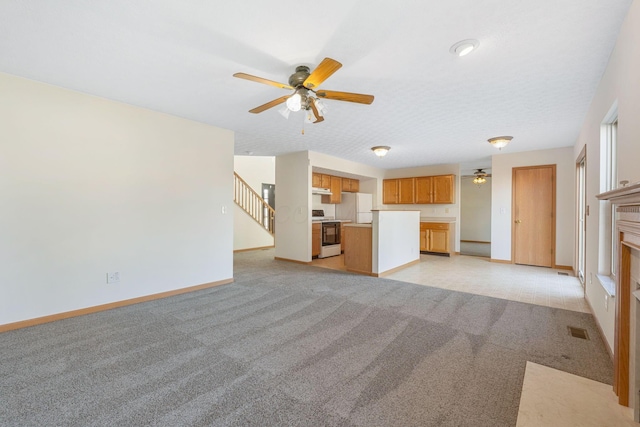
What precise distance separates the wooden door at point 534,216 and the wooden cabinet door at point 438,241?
1.42 m

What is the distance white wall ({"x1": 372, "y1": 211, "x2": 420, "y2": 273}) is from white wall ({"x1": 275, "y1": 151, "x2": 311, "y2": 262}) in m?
1.65

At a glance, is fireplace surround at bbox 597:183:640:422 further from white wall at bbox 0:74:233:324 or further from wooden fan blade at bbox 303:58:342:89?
white wall at bbox 0:74:233:324

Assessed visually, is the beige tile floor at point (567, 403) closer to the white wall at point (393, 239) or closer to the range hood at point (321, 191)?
the white wall at point (393, 239)

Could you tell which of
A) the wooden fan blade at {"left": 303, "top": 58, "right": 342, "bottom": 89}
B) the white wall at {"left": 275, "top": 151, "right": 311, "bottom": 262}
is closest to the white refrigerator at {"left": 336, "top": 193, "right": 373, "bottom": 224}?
the white wall at {"left": 275, "top": 151, "right": 311, "bottom": 262}

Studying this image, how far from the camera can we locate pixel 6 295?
264cm

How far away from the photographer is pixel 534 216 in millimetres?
5602

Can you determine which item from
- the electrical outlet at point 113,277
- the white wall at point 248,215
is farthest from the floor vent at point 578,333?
the white wall at point 248,215

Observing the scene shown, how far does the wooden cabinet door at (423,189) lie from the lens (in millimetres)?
7419

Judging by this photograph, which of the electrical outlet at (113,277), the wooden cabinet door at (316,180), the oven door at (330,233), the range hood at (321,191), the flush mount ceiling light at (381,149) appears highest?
the flush mount ceiling light at (381,149)

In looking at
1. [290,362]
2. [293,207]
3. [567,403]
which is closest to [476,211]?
[293,207]

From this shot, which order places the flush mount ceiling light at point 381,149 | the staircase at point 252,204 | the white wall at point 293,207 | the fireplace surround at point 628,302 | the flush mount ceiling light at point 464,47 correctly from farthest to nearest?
the staircase at point 252,204
the white wall at point 293,207
the flush mount ceiling light at point 381,149
the flush mount ceiling light at point 464,47
the fireplace surround at point 628,302

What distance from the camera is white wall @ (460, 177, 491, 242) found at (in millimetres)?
10023

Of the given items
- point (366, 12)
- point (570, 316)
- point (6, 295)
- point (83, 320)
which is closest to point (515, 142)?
point (570, 316)

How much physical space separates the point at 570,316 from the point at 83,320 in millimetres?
5255
